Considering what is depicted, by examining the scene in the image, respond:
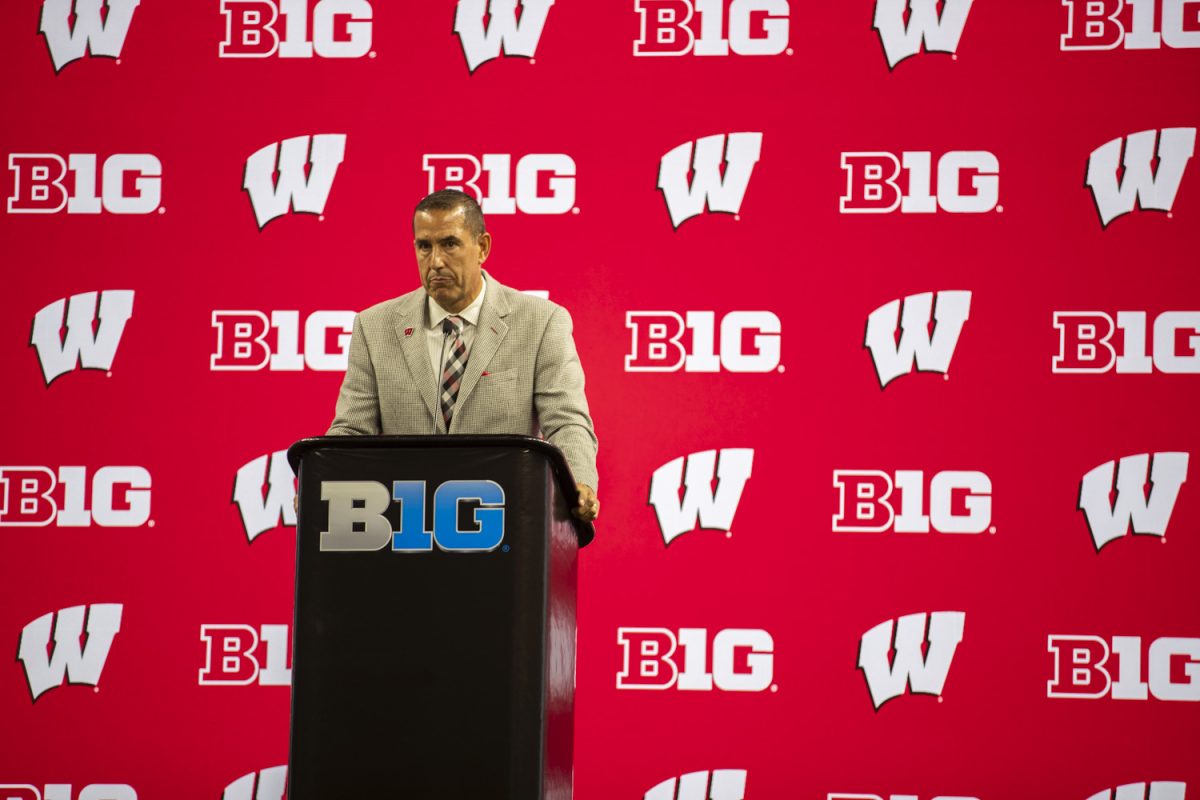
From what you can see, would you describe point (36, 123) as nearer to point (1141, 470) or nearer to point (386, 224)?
point (386, 224)

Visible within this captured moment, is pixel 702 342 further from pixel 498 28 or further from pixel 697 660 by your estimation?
pixel 498 28

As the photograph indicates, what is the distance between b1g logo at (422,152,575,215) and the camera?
3941 mm

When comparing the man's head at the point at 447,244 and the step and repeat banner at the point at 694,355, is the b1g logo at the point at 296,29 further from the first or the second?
the man's head at the point at 447,244

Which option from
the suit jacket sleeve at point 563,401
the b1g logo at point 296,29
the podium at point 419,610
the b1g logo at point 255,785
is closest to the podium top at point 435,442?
the podium at point 419,610

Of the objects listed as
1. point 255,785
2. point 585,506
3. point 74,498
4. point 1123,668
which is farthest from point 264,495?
point 1123,668

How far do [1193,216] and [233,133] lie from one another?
2799mm

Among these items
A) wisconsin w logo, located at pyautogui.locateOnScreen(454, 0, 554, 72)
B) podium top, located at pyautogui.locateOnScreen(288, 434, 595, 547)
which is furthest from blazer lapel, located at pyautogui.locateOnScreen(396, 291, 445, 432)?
wisconsin w logo, located at pyautogui.locateOnScreen(454, 0, 554, 72)

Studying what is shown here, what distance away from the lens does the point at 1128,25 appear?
150 inches

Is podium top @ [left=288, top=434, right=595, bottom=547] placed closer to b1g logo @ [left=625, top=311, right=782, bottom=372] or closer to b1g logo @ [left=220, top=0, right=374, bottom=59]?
b1g logo @ [left=625, top=311, right=782, bottom=372]

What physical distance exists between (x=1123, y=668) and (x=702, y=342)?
147cm

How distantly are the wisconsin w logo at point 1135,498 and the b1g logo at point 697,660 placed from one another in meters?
0.96

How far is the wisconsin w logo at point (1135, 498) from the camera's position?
370cm

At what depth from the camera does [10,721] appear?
3.87m

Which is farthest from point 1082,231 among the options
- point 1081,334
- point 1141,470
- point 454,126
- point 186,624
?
point 186,624
